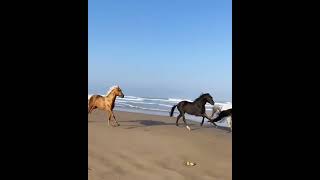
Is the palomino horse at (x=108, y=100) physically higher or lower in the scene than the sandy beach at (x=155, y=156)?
higher

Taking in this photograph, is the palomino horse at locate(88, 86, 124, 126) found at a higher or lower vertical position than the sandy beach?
higher

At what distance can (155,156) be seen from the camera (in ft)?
23.7

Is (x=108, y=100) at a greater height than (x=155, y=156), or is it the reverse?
(x=108, y=100)

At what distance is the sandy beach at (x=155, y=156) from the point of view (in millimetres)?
6102

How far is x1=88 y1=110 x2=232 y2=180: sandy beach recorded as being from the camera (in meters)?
6.10

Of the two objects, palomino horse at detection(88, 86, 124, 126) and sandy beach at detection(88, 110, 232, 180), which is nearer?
sandy beach at detection(88, 110, 232, 180)

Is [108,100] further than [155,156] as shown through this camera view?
Yes

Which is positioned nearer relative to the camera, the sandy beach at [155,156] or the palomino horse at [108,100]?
the sandy beach at [155,156]
